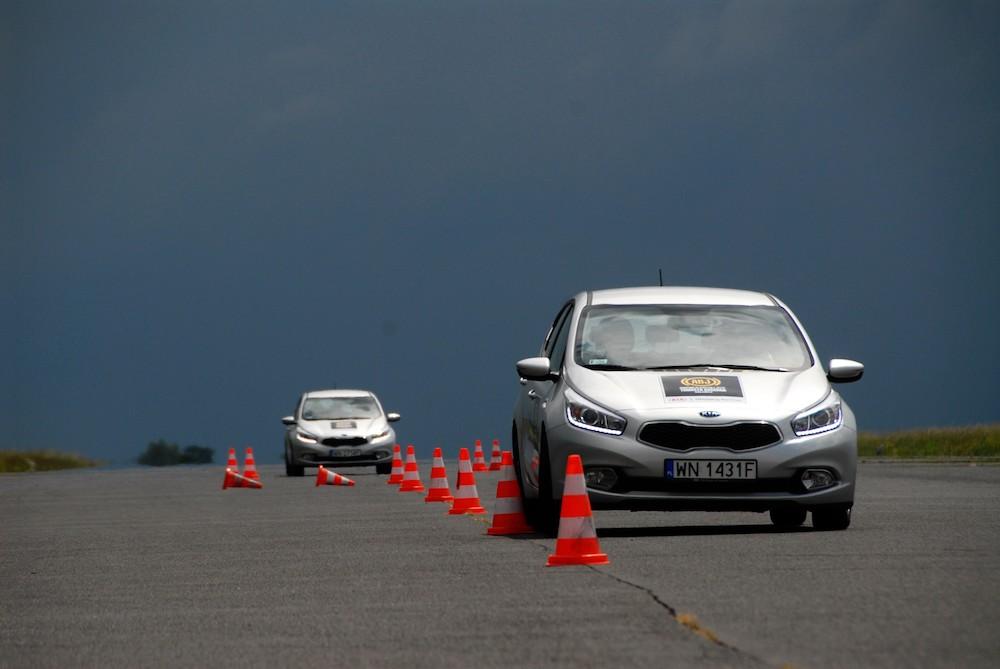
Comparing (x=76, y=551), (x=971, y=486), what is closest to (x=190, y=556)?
(x=76, y=551)

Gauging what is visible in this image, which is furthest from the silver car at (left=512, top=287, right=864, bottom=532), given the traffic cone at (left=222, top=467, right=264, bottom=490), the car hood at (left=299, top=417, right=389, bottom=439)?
the car hood at (left=299, top=417, right=389, bottom=439)

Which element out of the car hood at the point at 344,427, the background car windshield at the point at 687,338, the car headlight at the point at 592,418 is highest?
the background car windshield at the point at 687,338

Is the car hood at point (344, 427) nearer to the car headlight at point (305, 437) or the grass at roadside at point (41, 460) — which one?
the car headlight at point (305, 437)

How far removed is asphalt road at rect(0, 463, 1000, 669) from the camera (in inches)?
300

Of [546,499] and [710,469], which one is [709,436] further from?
[546,499]

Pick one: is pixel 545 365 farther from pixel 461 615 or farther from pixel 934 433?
pixel 934 433

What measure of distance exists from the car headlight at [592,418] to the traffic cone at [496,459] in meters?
21.2

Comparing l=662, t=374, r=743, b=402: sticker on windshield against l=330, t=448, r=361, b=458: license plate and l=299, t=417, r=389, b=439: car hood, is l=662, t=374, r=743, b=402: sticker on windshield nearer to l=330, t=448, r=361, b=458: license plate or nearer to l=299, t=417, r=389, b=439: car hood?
l=330, t=448, r=361, b=458: license plate

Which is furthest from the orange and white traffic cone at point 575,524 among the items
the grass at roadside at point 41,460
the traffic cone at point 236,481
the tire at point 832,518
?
the grass at roadside at point 41,460

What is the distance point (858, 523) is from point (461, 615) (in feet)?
22.0

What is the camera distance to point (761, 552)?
Answer: 1198 centimetres

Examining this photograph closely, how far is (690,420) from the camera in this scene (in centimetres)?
1355

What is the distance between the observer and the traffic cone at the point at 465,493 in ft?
59.2

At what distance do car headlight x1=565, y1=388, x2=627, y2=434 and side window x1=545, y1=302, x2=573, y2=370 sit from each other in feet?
3.47
